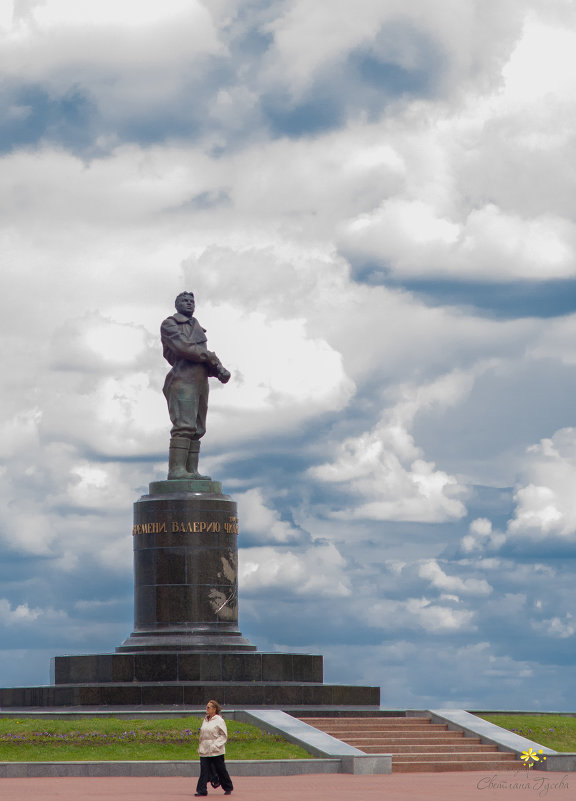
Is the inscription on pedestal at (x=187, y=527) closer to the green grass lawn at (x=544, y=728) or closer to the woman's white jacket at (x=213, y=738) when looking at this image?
the green grass lawn at (x=544, y=728)

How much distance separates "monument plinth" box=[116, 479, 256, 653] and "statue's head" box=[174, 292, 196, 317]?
16.9ft

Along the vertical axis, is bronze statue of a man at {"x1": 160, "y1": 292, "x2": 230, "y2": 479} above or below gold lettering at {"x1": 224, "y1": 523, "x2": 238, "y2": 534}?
above

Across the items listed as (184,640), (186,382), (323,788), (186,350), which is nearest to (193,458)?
(186,382)

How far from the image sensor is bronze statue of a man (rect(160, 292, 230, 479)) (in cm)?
3516

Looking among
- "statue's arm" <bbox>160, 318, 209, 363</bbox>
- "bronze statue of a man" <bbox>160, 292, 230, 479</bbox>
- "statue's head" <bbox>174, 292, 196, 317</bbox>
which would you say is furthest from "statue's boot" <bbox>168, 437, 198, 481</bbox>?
"statue's head" <bbox>174, 292, 196, 317</bbox>

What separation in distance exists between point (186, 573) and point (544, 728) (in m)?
9.82

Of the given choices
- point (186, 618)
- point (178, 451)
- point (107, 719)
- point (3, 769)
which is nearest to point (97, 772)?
point (3, 769)

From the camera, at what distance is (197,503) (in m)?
33.8

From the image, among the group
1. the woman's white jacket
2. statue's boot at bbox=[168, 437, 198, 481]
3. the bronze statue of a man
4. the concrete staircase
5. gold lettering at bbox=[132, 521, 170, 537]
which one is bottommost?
the concrete staircase

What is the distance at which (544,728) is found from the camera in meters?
30.7

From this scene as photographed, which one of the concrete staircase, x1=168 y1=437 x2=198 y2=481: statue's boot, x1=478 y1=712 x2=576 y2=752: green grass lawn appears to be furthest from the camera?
x1=168 y1=437 x2=198 y2=481: statue's boot

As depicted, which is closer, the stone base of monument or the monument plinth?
the stone base of monument

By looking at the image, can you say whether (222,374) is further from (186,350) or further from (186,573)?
(186,573)

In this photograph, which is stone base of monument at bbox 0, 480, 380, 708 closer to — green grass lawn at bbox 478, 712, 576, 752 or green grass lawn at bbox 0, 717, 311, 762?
green grass lawn at bbox 478, 712, 576, 752
